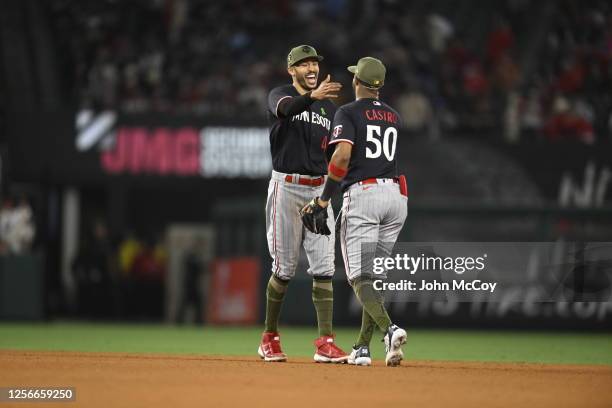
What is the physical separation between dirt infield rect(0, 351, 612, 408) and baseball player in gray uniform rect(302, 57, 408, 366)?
24.3 inches

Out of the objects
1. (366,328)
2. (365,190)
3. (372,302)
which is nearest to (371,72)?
(365,190)

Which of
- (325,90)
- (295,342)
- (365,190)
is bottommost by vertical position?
(295,342)

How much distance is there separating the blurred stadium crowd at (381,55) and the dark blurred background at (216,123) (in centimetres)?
4

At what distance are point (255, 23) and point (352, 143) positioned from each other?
15.8 m

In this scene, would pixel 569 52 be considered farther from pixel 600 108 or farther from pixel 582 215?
pixel 582 215

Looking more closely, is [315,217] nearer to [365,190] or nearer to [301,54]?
[365,190]

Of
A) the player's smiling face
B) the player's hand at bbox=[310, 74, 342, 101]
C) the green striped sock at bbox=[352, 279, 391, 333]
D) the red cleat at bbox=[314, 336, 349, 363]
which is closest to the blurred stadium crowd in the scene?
the player's smiling face

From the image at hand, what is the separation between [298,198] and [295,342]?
15.2ft

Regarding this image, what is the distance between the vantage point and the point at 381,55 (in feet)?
77.3

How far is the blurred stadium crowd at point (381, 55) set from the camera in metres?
22.3

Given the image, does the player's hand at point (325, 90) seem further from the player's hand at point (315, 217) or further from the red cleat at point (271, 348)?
the red cleat at point (271, 348)

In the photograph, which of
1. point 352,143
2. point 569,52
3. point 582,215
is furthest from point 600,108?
point 352,143

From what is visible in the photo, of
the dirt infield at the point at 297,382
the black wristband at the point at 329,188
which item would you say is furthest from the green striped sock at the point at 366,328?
the black wristband at the point at 329,188

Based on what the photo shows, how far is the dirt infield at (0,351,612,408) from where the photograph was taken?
6.93 meters
